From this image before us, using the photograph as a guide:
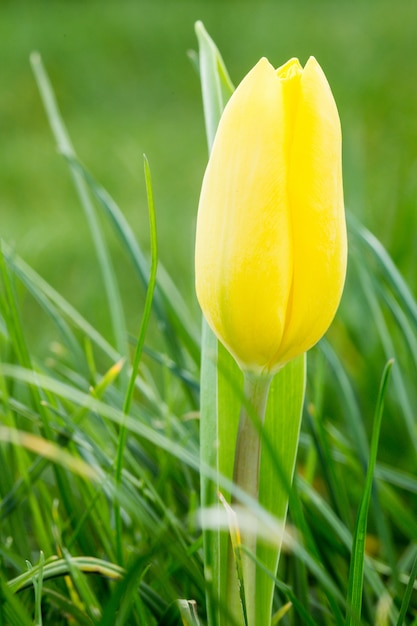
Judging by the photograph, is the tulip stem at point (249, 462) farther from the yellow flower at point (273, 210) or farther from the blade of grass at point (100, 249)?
the blade of grass at point (100, 249)

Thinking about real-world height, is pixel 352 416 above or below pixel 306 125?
below

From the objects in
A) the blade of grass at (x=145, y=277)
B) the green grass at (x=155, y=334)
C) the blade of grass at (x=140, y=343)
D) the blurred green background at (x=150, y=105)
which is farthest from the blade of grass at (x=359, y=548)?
the blurred green background at (x=150, y=105)

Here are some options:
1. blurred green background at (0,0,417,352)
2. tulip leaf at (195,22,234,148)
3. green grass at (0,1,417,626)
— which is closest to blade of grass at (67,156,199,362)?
green grass at (0,1,417,626)

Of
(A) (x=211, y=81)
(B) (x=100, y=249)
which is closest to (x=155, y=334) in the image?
(B) (x=100, y=249)

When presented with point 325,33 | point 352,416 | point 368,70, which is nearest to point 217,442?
point 352,416

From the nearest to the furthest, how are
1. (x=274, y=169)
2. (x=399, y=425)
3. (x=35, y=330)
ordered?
1. (x=274, y=169)
2. (x=399, y=425)
3. (x=35, y=330)

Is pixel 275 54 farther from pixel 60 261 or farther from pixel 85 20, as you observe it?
pixel 60 261
